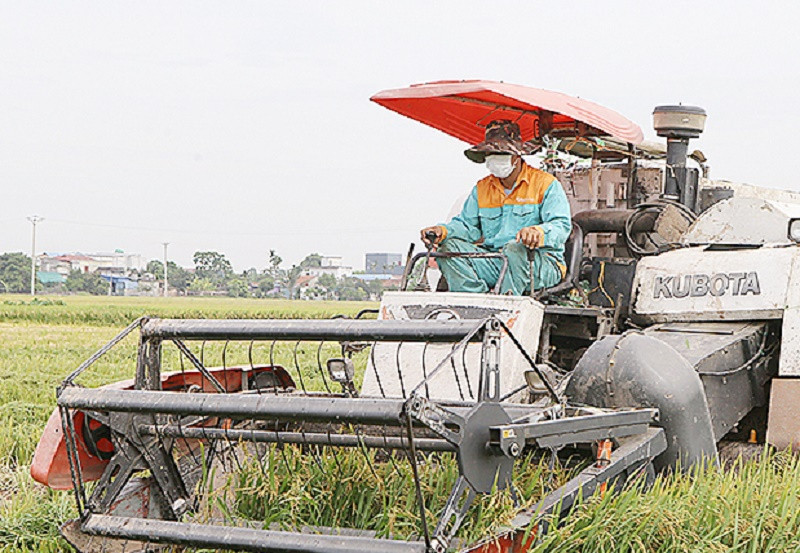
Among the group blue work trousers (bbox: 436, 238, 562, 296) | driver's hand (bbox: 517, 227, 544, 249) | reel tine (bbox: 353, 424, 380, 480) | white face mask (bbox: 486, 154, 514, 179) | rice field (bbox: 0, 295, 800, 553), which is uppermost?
white face mask (bbox: 486, 154, 514, 179)

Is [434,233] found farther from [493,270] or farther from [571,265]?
[571,265]

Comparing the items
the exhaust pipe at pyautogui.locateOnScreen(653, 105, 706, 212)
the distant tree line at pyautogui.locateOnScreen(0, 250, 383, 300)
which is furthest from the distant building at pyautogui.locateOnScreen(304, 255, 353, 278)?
the exhaust pipe at pyautogui.locateOnScreen(653, 105, 706, 212)

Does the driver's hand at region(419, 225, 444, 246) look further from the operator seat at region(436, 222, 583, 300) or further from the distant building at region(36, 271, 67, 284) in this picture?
the distant building at region(36, 271, 67, 284)

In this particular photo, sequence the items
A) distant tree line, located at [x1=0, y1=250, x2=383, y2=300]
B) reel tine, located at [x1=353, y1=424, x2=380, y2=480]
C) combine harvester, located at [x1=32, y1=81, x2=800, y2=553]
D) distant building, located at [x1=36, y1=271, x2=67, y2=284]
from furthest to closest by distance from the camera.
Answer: distant building, located at [x1=36, y1=271, x2=67, y2=284]
distant tree line, located at [x1=0, y1=250, x2=383, y2=300]
reel tine, located at [x1=353, y1=424, x2=380, y2=480]
combine harvester, located at [x1=32, y1=81, x2=800, y2=553]

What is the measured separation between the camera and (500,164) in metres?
6.13

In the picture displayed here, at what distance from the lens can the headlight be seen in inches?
220

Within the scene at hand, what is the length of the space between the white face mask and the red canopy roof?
1.14 ft

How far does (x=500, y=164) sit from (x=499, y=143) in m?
0.13

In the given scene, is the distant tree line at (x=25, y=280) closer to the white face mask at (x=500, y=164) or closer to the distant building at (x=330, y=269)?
the distant building at (x=330, y=269)

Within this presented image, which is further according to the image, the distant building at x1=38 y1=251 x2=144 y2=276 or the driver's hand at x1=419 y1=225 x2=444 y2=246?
the distant building at x1=38 y1=251 x2=144 y2=276

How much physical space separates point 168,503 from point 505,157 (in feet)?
9.42

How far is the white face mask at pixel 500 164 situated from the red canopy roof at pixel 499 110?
1.14 ft

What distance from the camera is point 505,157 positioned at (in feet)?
20.1

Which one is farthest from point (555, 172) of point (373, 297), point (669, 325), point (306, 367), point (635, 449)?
point (373, 297)
